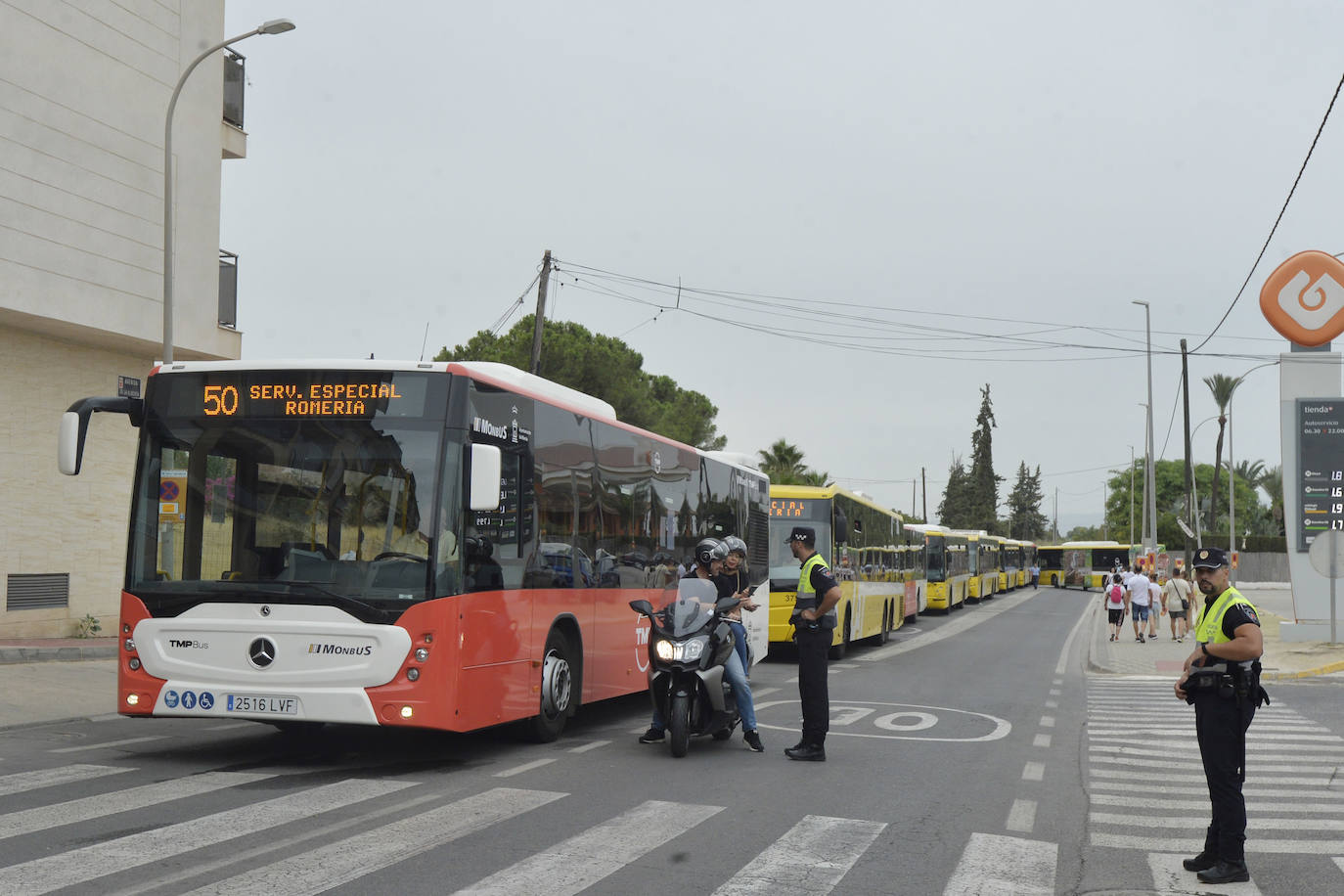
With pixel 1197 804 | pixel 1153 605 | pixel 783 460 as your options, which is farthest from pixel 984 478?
pixel 1197 804

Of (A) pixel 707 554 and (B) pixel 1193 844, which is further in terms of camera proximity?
(A) pixel 707 554

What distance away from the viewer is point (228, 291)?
→ 23391 mm

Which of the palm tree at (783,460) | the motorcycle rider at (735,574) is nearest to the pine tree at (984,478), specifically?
the palm tree at (783,460)

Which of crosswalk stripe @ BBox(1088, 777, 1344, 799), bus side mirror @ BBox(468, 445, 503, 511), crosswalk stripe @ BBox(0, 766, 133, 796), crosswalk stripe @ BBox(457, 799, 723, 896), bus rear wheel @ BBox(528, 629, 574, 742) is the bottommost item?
crosswalk stripe @ BBox(1088, 777, 1344, 799)

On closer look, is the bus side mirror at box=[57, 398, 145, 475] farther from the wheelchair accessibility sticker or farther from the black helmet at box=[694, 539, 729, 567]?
the wheelchair accessibility sticker

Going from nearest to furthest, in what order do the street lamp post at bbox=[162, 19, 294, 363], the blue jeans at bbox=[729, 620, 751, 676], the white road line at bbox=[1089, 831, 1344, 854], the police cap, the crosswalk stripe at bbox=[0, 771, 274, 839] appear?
1. the police cap
2. the crosswalk stripe at bbox=[0, 771, 274, 839]
3. the white road line at bbox=[1089, 831, 1344, 854]
4. the blue jeans at bbox=[729, 620, 751, 676]
5. the street lamp post at bbox=[162, 19, 294, 363]

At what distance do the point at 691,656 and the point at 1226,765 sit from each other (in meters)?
4.93

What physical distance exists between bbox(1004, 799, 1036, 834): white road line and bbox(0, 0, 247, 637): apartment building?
50.4 feet

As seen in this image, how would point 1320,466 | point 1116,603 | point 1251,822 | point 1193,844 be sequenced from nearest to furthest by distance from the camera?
1. point 1193,844
2. point 1251,822
3. point 1320,466
4. point 1116,603

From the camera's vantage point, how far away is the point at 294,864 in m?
6.26

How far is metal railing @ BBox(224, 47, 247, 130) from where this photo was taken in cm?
2395

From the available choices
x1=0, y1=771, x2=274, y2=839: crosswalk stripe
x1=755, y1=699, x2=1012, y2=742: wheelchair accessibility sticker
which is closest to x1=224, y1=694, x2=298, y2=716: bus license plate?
x1=0, y1=771, x2=274, y2=839: crosswalk stripe

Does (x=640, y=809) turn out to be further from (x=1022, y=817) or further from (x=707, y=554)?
(x=707, y=554)

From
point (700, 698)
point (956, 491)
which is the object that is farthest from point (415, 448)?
point (956, 491)
